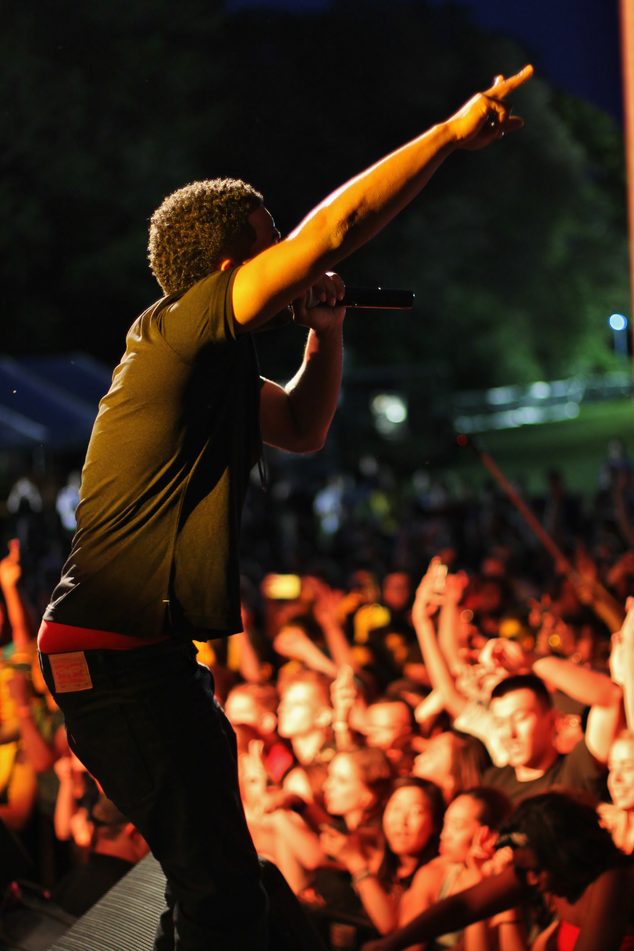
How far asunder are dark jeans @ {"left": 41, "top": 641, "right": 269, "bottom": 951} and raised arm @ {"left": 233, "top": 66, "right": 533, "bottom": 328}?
0.60m

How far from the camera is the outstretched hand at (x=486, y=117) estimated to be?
1884 millimetres

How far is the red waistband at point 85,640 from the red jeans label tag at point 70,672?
12 millimetres

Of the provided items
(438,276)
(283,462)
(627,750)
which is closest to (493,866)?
(627,750)

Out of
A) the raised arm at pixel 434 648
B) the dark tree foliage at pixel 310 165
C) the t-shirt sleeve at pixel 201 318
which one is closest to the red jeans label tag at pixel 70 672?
the t-shirt sleeve at pixel 201 318

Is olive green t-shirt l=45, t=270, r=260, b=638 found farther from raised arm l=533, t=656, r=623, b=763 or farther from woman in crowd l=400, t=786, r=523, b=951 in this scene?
raised arm l=533, t=656, r=623, b=763

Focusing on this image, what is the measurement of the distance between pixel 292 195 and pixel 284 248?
195 inches

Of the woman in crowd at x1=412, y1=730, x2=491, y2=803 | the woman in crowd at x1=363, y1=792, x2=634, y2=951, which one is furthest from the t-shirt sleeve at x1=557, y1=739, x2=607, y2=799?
the woman in crowd at x1=363, y1=792, x2=634, y2=951

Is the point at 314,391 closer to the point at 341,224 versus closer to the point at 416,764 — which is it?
the point at 341,224

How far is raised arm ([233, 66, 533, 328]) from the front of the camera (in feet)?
6.02

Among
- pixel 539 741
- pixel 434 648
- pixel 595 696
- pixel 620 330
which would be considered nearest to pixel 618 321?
pixel 620 330

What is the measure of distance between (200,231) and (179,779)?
2.82ft

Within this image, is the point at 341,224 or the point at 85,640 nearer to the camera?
the point at 341,224

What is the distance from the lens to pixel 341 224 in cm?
183

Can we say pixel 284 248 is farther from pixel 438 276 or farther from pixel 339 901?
pixel 438 276
